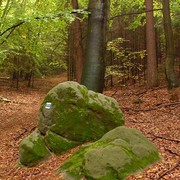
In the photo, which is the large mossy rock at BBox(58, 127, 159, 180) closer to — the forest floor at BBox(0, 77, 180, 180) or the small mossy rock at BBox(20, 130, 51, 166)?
the forest floor at BBox(0, 77, 180, 180)

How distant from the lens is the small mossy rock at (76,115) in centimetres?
651

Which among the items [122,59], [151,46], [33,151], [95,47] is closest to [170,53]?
[151,46]

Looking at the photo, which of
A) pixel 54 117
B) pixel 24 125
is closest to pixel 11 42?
pixel 24 125

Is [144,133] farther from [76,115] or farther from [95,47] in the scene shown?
[95,47]

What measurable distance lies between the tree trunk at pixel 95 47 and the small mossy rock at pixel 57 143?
89.9 inches

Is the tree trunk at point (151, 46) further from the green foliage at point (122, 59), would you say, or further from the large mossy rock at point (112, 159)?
the large mossy rock at point (112, 159)

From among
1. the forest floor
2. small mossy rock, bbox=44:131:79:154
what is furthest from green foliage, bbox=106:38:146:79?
small mossy rock, bbox=44:131:79:154

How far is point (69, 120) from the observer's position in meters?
6.55

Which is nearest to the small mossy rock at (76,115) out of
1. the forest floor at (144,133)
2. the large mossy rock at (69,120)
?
the large mossy rock at (69,120)

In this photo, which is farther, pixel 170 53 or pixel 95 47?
pixel 170 53

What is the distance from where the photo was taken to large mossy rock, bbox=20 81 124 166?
638 centimetres

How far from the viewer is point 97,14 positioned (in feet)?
27.4

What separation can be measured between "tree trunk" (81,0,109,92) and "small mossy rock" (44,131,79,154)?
2283mm

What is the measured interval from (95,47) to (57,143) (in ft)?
11.0
